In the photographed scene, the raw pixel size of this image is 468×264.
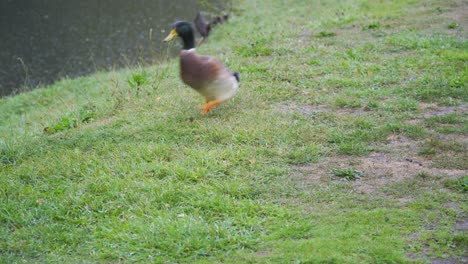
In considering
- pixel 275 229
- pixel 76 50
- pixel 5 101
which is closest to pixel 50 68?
pixel 76 50

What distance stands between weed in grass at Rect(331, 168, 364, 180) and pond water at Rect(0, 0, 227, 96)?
6084 millimetres

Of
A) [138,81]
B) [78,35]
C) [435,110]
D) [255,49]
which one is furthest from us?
[78,35]

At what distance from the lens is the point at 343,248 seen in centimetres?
402

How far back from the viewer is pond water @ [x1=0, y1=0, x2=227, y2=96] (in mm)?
12227

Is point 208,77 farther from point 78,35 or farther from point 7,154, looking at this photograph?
point 78,35

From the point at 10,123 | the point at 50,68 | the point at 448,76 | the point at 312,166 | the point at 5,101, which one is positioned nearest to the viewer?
the point at 312,166

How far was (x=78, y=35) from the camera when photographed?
1409 centimetres

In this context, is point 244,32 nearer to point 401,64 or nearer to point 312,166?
point 401,64

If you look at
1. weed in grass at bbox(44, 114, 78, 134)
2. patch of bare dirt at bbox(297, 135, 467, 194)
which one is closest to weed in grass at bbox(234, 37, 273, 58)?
weed in grass at bbox(44, 114, 78, 134)

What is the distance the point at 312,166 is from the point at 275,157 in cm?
37

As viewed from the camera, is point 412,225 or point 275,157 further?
point 275,157

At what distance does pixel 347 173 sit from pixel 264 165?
0.75 meters

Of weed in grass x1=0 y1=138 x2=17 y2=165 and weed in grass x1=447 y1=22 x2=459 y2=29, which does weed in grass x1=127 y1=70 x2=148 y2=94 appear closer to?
weed in grass x1=0 y1=138 x2=17 y2=165

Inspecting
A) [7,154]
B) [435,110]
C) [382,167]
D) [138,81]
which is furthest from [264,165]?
[138,81]
